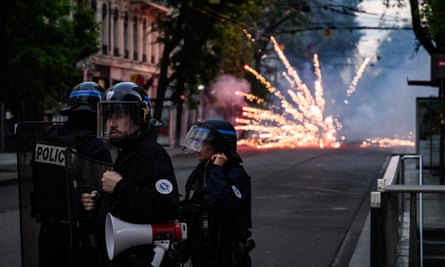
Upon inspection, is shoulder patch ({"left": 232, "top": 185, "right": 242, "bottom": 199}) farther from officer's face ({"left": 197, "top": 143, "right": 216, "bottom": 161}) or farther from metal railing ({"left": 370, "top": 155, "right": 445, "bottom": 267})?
metal railing ({"left": 370, "top": 155, "right": 445, "bottom": 267})

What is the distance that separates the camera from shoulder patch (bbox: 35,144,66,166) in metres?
5.42

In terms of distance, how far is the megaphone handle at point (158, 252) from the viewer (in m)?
4.57

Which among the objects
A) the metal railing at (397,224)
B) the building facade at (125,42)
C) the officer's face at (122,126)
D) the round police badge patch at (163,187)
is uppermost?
the building facade at (125,42)

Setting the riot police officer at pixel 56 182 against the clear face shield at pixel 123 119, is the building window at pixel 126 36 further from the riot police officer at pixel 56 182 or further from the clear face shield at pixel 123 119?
the clear face shield at pixel 123 119

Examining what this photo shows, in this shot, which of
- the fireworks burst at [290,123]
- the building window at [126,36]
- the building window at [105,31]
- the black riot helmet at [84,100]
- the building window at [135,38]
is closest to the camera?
the black riot helmet at [84,100]

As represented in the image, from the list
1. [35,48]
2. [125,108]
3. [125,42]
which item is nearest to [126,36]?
[125,42]

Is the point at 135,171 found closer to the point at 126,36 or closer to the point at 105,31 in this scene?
the point at 105,31

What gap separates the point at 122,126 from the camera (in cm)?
477

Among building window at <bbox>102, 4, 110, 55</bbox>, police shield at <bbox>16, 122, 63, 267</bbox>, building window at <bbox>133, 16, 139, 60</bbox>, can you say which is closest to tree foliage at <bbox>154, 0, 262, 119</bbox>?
building window at <bbox>102, 4, 110, 55</bbox>

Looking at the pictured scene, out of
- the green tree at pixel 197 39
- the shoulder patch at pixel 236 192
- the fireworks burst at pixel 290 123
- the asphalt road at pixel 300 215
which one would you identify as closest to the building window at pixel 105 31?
the green tree at pixel 197 39

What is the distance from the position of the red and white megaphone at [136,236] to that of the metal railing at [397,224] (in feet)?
5.58

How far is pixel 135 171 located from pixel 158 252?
0.43 meters

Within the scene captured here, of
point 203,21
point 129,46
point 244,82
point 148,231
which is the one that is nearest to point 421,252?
point 148,231

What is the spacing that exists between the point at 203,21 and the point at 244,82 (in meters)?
16.7
